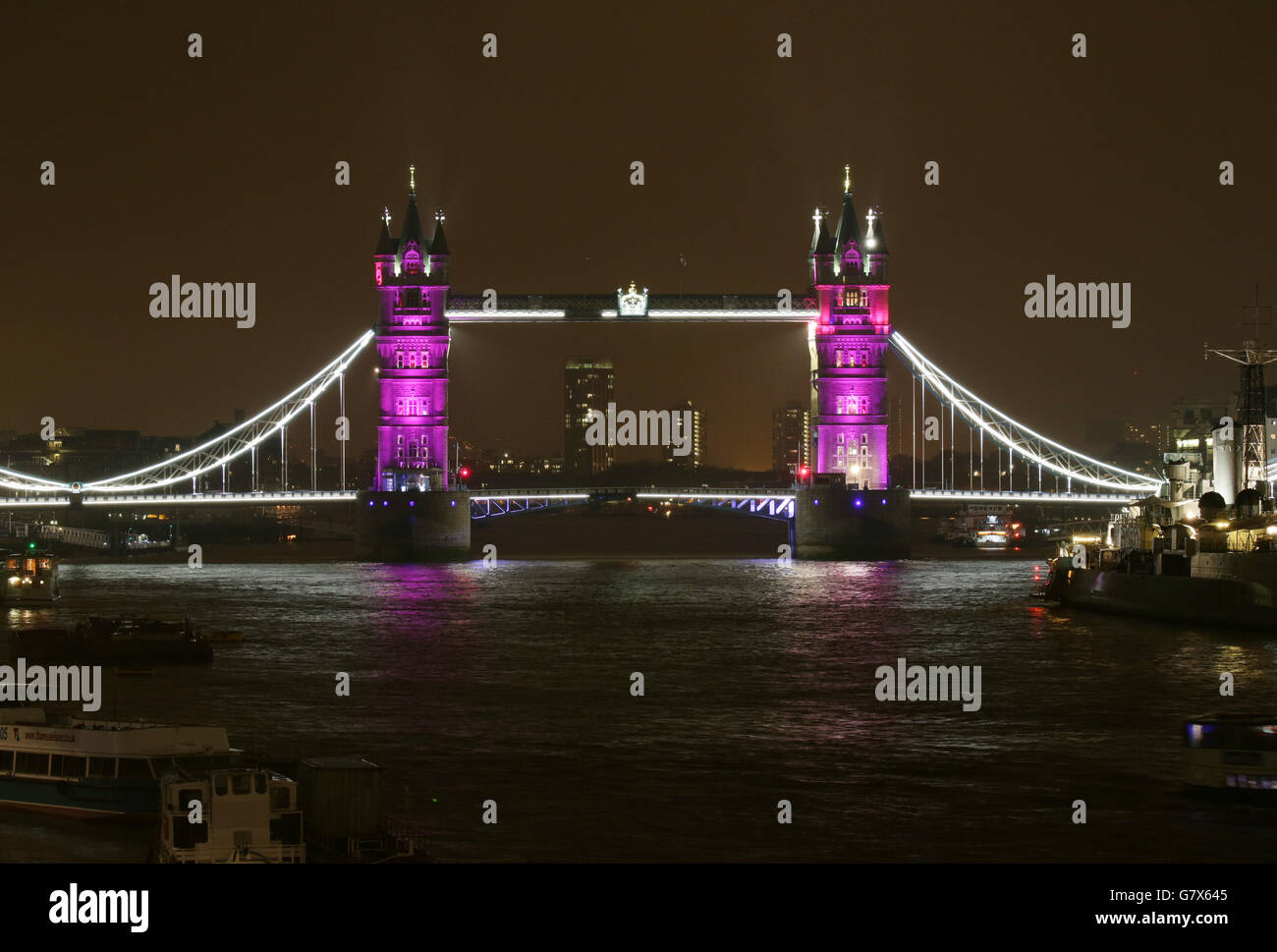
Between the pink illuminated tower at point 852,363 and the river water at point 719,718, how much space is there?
2664 centimetres

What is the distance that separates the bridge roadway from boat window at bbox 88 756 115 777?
5733 centimetres

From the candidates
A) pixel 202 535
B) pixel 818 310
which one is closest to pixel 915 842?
pixel 818 310

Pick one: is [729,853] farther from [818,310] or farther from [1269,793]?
[818,310]

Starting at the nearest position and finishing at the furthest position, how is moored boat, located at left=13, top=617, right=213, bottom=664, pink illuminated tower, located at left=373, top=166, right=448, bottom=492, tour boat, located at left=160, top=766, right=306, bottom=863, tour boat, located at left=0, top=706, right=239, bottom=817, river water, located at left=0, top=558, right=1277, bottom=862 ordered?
tour boat, located at left=160, top=766, right=306, bottom=863
river water, located at left=0, top=558, right=1277, bottom=862
tour boat, located at left=0, top=706, right=239, bottom=817
moored boat, located at left=13, top=617, right=213, bottom=664
pink illuminated tower, located at left=373, top=166, right=448, bottom=492

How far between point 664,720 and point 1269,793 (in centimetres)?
1145

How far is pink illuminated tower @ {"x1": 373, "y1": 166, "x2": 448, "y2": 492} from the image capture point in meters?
87.9

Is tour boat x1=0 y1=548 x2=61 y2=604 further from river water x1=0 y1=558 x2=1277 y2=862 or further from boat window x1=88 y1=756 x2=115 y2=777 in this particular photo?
boat window x1=88 y1=756 x2=115 y2=777

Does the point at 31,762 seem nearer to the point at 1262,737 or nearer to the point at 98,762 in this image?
the point at 98,762

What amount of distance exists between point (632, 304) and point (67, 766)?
64.0m

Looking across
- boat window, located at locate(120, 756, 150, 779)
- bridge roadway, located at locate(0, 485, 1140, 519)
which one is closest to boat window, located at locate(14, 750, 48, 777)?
boat window, located at locate(120, 756, 150, 779)

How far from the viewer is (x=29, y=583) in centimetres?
5928

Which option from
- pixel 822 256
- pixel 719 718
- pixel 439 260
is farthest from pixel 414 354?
pixel 719 718

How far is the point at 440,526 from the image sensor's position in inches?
3324
